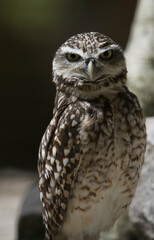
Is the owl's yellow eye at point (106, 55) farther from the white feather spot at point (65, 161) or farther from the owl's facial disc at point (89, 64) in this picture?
the white feather spot at point (65, 161)

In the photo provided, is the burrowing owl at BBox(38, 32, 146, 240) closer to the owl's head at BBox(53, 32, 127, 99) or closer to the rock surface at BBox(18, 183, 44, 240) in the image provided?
the owl's head at BBox(53, 32, 127, 99)

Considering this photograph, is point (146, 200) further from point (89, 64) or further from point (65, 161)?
point (89, 64)

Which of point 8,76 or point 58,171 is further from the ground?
point 58,171

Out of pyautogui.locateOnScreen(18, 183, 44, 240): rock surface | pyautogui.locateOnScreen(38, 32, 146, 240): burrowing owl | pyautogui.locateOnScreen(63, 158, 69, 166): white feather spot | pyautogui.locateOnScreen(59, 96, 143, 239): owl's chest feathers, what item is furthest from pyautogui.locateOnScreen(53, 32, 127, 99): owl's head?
pyautogui.locateOnScreen(18, 183, 44, 240): rock surface

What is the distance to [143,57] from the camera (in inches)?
178

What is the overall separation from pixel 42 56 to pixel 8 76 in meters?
0.66

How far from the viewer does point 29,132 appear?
8.93 m

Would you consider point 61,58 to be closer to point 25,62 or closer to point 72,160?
point 72,160

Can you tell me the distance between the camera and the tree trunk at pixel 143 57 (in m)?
4.37

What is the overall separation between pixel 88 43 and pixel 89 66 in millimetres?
130

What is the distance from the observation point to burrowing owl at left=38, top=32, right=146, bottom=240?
286 centimetres

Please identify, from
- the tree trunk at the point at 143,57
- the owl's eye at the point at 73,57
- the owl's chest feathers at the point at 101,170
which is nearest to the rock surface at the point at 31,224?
the owl's chest feathers at the point at 101,170

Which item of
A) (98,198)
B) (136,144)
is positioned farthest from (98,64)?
(98,198)

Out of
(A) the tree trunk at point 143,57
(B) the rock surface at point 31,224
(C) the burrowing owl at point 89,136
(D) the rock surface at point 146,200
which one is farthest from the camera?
(A) the tree trunk at point 143,57
